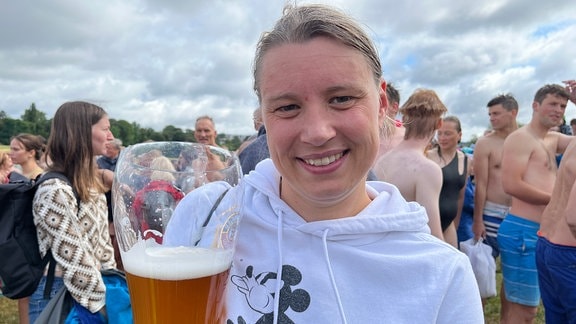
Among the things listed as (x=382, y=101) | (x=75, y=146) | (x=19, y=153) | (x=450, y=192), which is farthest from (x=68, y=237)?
(x=19, y=153)

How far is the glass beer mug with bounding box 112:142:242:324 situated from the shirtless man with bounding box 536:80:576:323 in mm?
2740

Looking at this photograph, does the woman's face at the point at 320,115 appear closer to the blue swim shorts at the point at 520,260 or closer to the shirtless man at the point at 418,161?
the shirtless man at the point at 418,161

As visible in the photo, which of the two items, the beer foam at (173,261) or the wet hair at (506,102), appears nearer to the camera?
the beer foam at (173,261)

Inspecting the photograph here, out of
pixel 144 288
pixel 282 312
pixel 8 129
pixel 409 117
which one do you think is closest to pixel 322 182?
pixel 282 312

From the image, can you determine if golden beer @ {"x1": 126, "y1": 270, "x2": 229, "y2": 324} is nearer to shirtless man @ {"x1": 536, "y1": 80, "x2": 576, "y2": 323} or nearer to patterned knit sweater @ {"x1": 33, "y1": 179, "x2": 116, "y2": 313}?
patterned knit sweater @ {"x1": 33, "y1": 179, "x2": 116, "y2": 313}

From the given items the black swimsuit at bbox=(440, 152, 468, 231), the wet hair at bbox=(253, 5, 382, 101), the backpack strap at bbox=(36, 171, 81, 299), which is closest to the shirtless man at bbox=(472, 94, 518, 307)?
the black swimsuit at bbox=(440, 152, 468, 231)

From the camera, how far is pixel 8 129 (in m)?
48.6

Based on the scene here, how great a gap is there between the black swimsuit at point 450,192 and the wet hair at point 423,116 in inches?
31.5

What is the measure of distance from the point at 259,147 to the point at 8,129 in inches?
2179

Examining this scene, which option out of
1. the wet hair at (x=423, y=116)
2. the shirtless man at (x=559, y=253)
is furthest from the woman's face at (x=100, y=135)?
the shirtless man at (x=559, y=253)

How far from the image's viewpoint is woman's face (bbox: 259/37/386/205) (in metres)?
1.00

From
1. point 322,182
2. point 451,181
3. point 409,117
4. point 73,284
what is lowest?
point 73,284

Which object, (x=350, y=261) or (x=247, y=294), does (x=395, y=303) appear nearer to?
(x=350, y=261)

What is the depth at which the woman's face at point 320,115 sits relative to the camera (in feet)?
3.29
